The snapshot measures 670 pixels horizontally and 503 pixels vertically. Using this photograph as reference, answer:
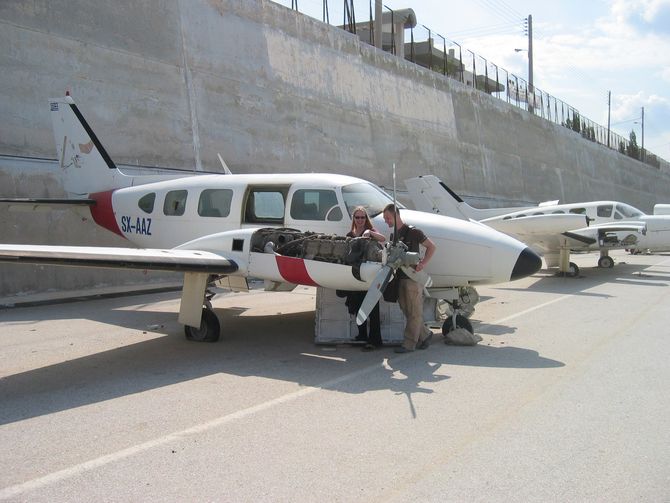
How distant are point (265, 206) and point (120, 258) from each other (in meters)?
2.77

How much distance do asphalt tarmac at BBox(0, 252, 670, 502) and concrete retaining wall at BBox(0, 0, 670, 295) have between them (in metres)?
5.88

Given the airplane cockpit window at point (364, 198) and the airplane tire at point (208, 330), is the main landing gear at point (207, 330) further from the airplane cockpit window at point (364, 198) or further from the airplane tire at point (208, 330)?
the airplane cockpit window at point (364, 198)

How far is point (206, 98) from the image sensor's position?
1822 cm

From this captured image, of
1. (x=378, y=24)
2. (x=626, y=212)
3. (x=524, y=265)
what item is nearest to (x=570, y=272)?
(x=626, y=212)

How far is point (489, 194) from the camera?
120ft

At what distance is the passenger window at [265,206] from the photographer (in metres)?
9.09

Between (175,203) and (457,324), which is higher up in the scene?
(175,203)

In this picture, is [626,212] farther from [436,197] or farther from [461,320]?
[461,320]

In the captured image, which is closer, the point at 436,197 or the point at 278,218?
the point at 278,218

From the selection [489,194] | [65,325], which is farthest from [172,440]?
[489,194]

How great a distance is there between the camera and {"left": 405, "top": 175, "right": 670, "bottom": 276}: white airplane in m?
16.7

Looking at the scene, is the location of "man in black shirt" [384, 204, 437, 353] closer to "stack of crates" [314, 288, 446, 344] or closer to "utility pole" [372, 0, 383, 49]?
"stack of crates" [314, 288, 446, 344]

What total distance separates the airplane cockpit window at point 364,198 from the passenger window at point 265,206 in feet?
3.38

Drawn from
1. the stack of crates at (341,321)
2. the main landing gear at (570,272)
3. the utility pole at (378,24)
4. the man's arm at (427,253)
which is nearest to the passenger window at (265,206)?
the stack of crates at (341,321)
